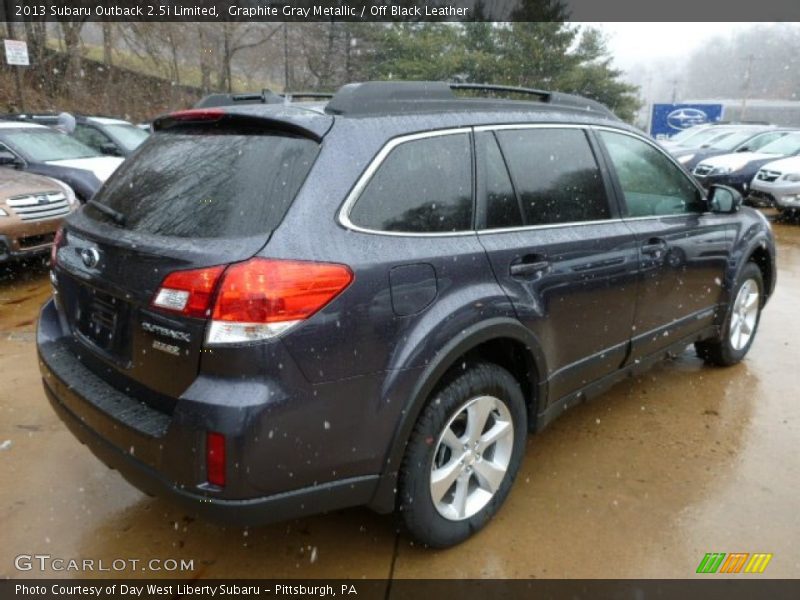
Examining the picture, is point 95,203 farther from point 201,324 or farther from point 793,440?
point 793,440

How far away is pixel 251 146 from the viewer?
87.1 inches

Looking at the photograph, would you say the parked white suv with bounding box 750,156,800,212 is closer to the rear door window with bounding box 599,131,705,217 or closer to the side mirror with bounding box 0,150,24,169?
the rear door window with bounding box 599,131,705,217

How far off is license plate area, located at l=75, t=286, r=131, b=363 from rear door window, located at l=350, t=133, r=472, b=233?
0.88 metres

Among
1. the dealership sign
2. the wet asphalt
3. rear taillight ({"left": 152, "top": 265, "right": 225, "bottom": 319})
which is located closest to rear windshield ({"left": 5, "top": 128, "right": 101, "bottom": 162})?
the wet asphalt

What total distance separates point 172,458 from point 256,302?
0.57 meters

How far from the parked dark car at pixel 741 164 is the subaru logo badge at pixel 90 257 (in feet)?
38.6

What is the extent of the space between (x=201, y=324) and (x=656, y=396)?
10.1 feet

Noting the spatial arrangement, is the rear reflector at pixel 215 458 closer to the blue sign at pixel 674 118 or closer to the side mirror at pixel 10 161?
the side mirror at pixel 10 161

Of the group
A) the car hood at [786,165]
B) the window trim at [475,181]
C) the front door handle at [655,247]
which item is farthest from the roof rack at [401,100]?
the car hood at [786,165]

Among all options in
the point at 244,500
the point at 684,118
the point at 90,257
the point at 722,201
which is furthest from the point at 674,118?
the point at 244,500

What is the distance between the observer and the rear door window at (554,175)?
269 cm

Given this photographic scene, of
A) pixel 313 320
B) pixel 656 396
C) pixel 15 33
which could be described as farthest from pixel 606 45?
pixel 313 320

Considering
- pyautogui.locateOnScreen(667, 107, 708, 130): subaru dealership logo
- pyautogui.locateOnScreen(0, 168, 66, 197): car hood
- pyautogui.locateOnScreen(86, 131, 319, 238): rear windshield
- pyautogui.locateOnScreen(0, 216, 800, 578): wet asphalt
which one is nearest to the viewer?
pyautogui.locateOnScreen(86, 131, 319, 238): rear windshield

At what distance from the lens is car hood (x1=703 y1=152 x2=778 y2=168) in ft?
40.9
